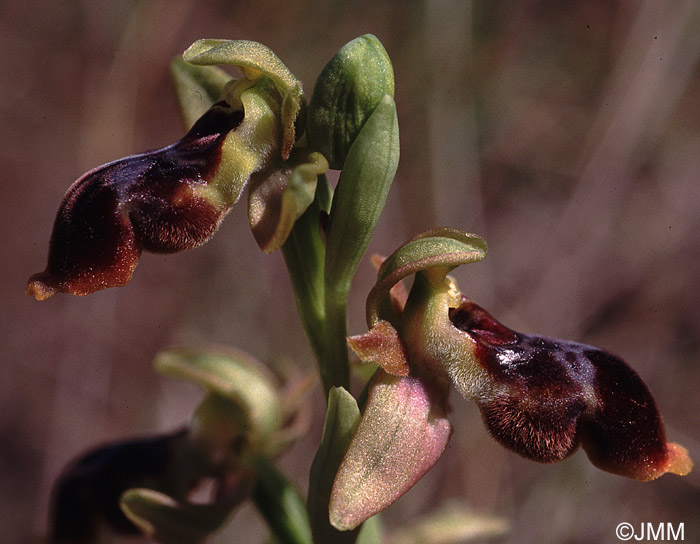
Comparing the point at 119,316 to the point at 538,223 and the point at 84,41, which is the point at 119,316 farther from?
the point at 538,223

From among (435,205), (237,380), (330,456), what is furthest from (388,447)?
(435,205)

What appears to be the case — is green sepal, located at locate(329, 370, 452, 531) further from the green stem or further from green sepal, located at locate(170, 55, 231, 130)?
green sepal, located at locate(170, 55, 231, 130)

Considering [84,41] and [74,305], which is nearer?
[74,305]

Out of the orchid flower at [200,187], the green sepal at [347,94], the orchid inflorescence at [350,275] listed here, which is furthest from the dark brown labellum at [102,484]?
the green sepal at [347,94]

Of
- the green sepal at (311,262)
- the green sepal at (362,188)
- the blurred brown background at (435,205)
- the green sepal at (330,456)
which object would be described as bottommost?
the blurred brown background at (435,205)

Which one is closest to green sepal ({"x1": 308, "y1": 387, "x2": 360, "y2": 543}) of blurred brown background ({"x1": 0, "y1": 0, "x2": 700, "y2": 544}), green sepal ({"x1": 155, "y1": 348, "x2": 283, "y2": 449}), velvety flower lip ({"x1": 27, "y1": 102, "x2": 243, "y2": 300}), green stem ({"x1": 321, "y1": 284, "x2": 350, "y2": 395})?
green stem ({"x1": 321, "y1": 284, "x2": 350, "y2": 395})

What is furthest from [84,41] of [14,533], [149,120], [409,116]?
[14,533]

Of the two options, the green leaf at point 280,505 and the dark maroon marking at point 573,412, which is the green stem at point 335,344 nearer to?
the dark maroon marking at point 573,412
